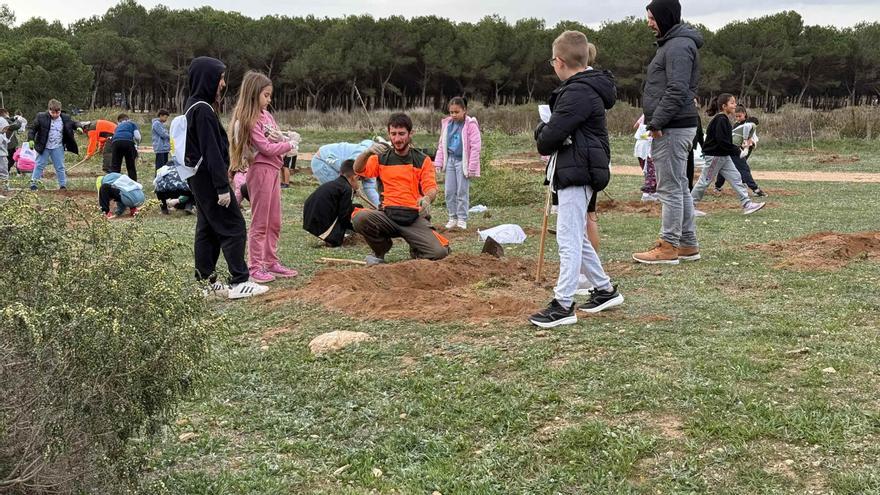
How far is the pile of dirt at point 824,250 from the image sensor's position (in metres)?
6.98

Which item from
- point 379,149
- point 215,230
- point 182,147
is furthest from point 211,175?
point 379,149

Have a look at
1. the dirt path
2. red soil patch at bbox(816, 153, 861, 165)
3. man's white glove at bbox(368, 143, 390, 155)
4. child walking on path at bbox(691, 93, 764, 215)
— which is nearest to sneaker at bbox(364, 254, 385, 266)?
man's white glove at bbox(368, 143, 390, 155)

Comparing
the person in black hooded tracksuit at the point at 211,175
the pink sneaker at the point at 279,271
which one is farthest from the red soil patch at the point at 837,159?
the person in black hooded tracksuit at the point at 211,175

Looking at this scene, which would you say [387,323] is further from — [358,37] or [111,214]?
→ [358,37]

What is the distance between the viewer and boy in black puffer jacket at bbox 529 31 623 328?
16.7 feet

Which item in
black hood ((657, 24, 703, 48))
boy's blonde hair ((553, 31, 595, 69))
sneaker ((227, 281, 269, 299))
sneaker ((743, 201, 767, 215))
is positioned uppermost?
black hood ((657, 24, 703, 48))

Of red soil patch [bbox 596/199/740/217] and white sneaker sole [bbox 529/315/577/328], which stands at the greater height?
red soil patch [bbox 596/199/740/217]

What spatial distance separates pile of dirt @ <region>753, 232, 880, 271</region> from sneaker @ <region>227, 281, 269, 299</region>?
4419 mm

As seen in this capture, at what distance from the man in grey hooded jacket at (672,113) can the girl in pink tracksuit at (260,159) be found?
327 centimetres

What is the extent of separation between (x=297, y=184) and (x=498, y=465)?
15.0 m

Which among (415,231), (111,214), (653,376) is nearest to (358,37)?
(111,214)

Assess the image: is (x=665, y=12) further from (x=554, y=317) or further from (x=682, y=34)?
(x=554, y=317)

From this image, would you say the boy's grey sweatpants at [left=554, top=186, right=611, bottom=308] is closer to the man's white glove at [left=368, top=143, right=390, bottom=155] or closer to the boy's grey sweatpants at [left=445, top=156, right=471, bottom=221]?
the man's white glove at [left=368, top=143, right=390, bottom=155]

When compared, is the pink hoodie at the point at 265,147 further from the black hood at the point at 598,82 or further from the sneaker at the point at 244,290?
the black hood at the point at 598,82
